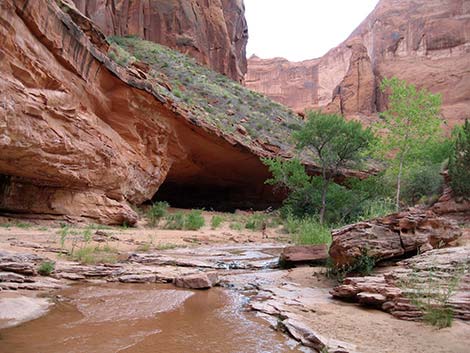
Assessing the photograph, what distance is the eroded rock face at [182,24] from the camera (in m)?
26.9

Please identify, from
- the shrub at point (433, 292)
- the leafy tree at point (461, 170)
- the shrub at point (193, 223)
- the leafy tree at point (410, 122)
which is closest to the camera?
the shrub at point (433, 292)

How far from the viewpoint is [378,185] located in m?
18.0

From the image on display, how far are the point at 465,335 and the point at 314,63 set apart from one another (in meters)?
76.8

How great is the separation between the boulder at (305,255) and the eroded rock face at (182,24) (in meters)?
22.6

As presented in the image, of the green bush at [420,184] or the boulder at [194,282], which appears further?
the green bush at [420,184]

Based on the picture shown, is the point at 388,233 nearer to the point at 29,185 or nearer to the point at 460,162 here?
the point at 29,185

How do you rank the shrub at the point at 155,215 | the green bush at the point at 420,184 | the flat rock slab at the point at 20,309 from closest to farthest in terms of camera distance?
1. the flat rock slab at the point at 20,309
2. the shrub at the point at 155,215
3. the green bush at the point at 420,184

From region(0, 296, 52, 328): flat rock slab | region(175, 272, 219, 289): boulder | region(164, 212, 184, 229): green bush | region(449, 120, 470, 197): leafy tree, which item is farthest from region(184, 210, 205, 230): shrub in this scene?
region(449, 120, 470, 197): leafy tree

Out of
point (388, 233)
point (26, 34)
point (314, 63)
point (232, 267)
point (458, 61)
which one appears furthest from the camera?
point (314, 63)

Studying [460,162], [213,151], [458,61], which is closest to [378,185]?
[460,162]

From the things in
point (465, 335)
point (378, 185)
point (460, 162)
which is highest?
point (460, 162)

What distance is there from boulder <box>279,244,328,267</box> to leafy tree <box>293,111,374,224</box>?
9.74 metres

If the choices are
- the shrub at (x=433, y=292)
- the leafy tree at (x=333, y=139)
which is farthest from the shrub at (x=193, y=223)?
the shrub at (x=433, y=292)

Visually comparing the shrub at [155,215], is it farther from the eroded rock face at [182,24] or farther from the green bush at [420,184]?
the eroded rock face at [182,24]
